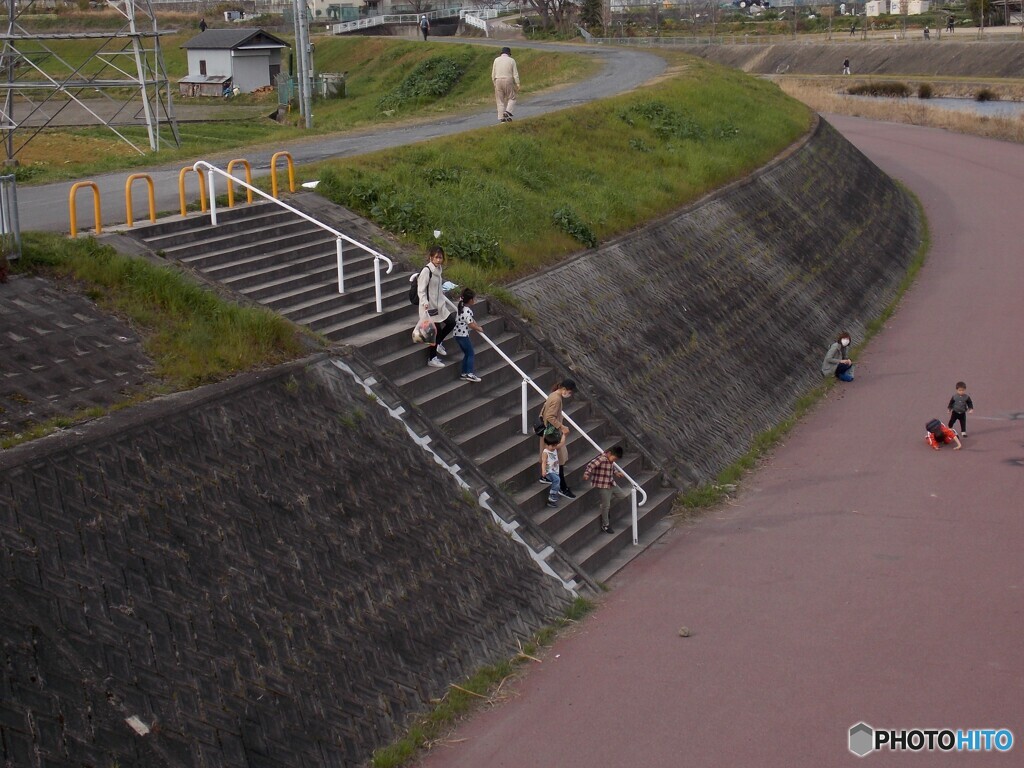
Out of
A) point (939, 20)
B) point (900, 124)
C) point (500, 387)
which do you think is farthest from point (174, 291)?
point (939, 20)

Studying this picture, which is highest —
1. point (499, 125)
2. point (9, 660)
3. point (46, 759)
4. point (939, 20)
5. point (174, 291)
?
point (939, 20)

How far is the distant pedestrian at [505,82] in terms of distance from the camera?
24.6m

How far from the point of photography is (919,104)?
5891cm

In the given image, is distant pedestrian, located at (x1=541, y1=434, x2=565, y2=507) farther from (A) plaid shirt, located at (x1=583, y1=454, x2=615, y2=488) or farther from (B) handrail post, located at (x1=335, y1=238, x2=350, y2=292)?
(B) handrail post, located at (x1=335, y1=238, x2=350, y2=292)

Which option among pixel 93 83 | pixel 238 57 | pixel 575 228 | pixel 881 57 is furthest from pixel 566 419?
pixel 881 57

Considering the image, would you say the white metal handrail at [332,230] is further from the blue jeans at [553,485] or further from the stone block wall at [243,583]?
the blue jeans at [553,485]

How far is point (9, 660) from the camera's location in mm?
7734

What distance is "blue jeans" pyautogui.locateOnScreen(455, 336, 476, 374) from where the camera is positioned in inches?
550

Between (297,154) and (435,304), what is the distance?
10259 mm

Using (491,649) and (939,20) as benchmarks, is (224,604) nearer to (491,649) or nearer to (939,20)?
(491,649)

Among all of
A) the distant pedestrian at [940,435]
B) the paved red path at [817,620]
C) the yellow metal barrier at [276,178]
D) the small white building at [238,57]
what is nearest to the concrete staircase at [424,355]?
the yellow metal barrier at [276,178]

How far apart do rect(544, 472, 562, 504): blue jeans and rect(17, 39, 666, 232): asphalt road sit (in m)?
6.93

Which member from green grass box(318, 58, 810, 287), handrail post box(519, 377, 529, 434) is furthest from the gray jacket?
handrail post box(519, 377, 529, 434)

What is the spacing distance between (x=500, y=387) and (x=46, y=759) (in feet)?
26.5
